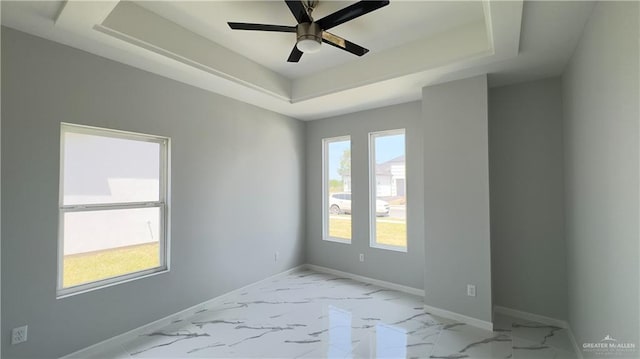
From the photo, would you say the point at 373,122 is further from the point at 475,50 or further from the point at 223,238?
the point at 223,238

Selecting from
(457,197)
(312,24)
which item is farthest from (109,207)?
(457,197)

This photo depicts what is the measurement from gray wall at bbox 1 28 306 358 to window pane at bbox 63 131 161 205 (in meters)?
0.17

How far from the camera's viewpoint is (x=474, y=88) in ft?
9.71

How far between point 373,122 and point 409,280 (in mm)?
2347

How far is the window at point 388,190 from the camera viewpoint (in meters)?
4.06

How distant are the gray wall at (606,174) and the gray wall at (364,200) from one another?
1607 mm

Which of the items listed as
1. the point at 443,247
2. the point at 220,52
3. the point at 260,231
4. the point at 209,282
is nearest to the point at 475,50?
the point at 443,247

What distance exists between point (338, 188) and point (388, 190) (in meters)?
0.92

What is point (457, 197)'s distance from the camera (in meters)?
3.07

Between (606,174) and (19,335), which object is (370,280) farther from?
(19,335)

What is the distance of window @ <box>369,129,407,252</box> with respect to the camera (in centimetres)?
406

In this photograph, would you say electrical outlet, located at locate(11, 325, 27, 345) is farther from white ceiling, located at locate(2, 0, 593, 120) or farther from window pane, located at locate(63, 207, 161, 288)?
white ceiling, located at locate(2, 0, 593, 120)

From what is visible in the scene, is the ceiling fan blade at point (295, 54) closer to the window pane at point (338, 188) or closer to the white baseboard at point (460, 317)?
the window pane at point (338, 188)

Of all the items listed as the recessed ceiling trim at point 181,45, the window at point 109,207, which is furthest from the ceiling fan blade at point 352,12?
the window at point 109,207
